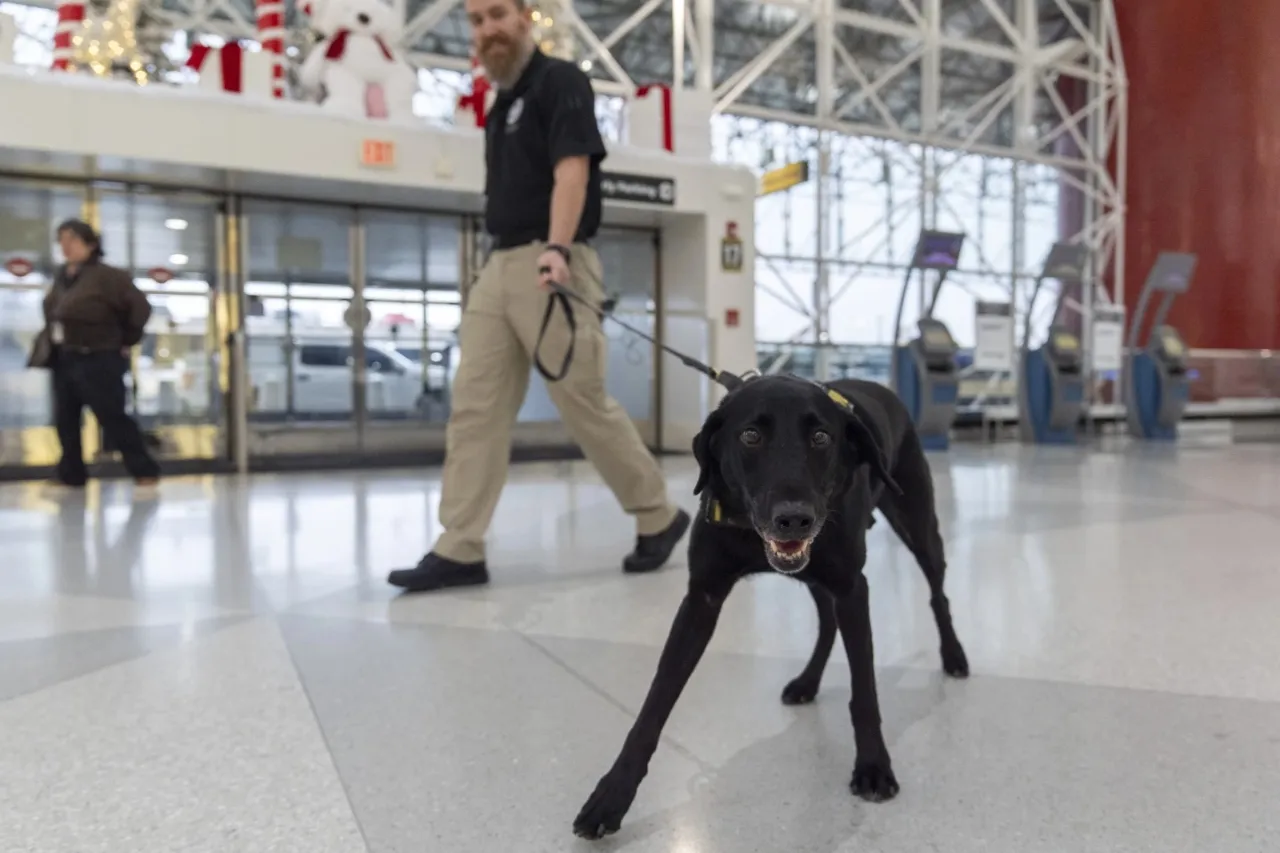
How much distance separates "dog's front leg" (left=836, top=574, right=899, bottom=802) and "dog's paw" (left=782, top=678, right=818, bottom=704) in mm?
328

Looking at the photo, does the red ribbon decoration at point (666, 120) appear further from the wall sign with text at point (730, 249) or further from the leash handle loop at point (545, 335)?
the leash handle loop at point (545, 335)

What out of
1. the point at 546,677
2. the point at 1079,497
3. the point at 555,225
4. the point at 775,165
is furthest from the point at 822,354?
the point at 546,677

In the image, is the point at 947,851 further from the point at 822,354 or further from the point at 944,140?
the point at 944,140

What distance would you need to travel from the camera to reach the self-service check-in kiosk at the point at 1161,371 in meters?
8.89

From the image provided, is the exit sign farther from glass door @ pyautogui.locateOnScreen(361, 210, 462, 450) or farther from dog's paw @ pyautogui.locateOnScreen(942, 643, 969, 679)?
dog's paw @ pyautogui.locateOnScreen(942, 643, 969, 679)

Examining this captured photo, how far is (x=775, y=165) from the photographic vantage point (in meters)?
11.0

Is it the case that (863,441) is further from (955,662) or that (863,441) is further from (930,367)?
(930,367)

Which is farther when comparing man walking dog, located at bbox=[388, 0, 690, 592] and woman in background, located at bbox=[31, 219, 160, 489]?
woman in background, located at bbox=[31, 219, 160, 489]

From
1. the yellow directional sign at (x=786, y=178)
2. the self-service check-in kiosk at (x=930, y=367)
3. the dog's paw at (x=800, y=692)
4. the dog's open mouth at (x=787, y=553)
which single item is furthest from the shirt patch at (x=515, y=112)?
the self-service check-in kiosk at (x=930, y=367)

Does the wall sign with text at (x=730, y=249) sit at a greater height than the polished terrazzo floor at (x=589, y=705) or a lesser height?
greater

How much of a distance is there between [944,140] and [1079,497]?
691 centimetres

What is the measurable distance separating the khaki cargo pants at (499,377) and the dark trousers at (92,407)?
3155 mm

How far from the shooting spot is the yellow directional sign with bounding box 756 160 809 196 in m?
6.78

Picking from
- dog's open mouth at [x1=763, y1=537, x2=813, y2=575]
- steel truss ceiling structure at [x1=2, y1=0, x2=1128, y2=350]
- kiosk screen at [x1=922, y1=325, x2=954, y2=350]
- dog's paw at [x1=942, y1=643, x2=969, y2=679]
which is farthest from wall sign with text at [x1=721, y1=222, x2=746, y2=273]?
dog's open mouth at [x1=763, y1=537, x2=813, y2=575]
